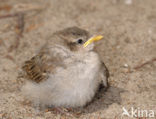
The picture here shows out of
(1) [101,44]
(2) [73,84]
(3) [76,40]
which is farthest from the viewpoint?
(1) [101,44]

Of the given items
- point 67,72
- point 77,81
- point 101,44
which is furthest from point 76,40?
point 101,44

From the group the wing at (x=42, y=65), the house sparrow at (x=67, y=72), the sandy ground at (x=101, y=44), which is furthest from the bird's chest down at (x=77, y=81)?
the sandy ground at (x=101, y=44)

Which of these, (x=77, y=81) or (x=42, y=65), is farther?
(x=42, y=65)

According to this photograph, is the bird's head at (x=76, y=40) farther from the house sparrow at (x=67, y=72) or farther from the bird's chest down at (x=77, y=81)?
the bird's chest down at (x=77, y=81)

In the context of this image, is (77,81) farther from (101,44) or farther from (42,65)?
(101,44)

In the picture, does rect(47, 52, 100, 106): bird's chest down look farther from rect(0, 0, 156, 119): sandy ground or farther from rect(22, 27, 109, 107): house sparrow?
rect(0, 0, 156, 119): sandy ground

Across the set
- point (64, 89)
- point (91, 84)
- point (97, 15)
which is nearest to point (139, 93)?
point (91, 84)

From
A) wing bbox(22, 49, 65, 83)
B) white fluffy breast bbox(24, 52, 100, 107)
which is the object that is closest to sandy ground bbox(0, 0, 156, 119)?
white fluffy breast bbox(24, 52, 100, 107)
